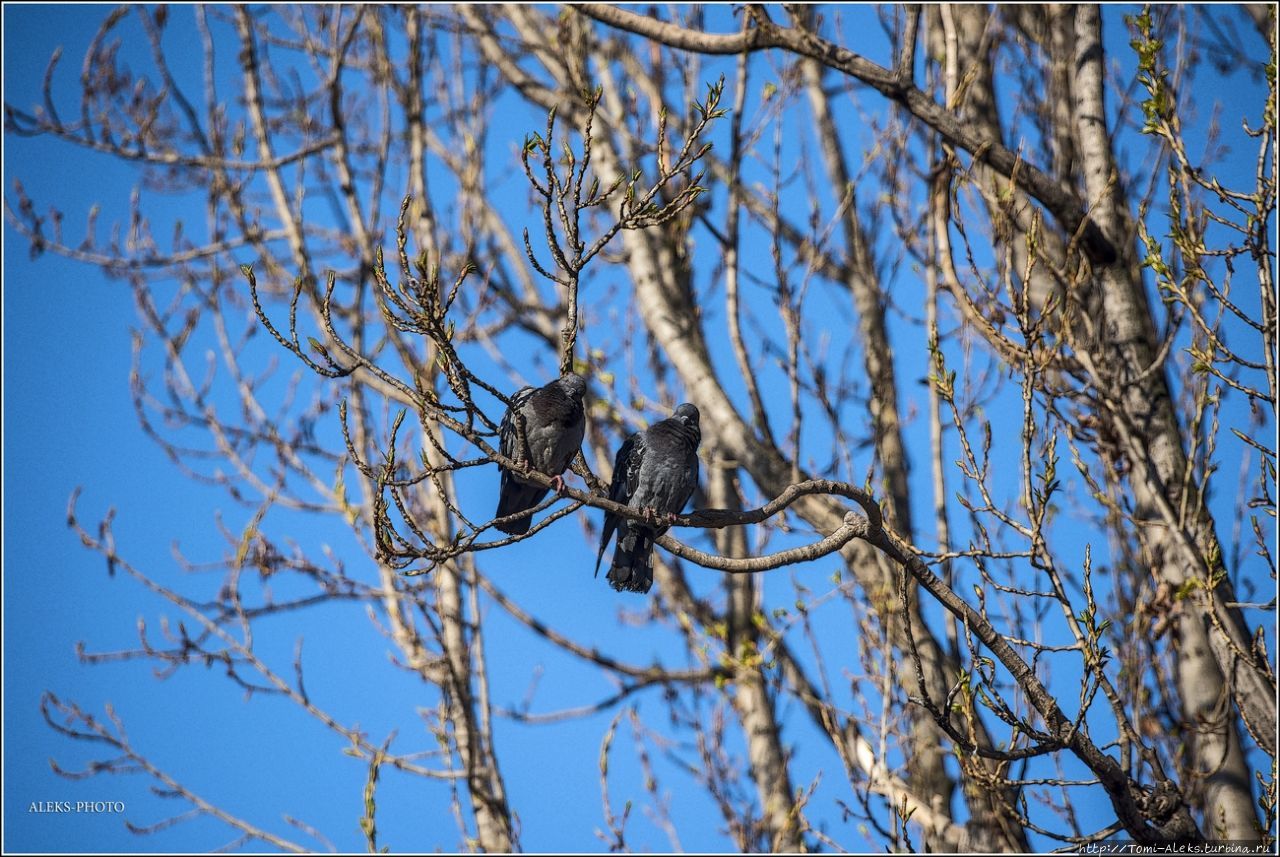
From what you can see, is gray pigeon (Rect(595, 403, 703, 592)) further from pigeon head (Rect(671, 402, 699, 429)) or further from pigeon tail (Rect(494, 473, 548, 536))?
pigeon tail (Rect(494, 473, 548, 536))

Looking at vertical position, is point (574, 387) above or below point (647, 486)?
above

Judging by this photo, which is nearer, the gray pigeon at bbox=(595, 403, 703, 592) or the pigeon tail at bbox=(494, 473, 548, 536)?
the gray pigeon at bbox=(595, 403, 703, 592)

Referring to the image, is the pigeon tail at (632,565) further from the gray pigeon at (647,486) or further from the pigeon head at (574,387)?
the pigeon head at (574,387)

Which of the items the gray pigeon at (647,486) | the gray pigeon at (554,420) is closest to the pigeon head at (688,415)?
the gray pigeon at (647,486)

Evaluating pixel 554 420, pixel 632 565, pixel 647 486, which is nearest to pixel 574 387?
pixel 554 420

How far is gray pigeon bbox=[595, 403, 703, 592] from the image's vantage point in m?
4.34

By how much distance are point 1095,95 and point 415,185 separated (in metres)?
4.02

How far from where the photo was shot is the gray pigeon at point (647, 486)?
4.34 metres

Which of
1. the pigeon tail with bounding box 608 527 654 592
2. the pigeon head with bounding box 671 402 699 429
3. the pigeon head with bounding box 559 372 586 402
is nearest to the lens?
the pigeon head with bounding box 559 372 586 402

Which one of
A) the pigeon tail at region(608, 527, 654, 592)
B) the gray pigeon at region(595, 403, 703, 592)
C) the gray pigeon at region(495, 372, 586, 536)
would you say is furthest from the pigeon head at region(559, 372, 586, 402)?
the pigeon tail at region(608, 527, 654, 592)

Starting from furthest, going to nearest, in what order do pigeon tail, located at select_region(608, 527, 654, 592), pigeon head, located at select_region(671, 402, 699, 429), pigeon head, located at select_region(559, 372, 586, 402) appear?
pigeon head, located at select_region(671, 402, 699, 429) → pigeon tail, located at select_region(608, 527, 654, 592) → pigeon head, located at select_region(559, 372, 586, 402)

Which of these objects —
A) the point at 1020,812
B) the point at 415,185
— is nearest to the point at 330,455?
the point at 415,185

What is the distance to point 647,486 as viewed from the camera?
4.41 m

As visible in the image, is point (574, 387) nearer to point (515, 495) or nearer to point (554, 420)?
point (554, 420)
